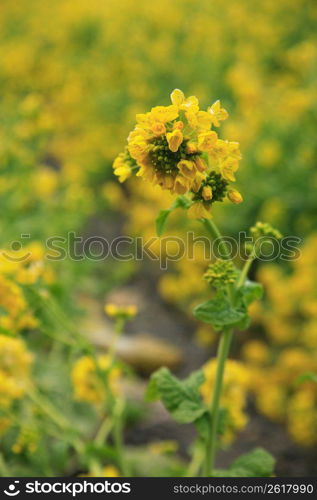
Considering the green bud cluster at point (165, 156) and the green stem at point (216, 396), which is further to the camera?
the green stem at point (216, 396)

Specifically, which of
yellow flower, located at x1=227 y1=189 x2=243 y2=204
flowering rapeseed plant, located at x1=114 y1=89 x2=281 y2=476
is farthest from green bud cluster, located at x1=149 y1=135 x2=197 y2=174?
yellow flower, located at x1=227 y1=189 x2=243 y2=204

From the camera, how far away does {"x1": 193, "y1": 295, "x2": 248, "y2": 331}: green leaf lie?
3.98ft

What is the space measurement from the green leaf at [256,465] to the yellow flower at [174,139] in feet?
2.60

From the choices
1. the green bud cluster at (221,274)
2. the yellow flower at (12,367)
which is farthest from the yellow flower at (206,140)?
the yellow flower at (12,367)

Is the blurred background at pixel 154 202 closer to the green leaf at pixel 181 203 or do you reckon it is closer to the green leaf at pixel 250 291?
the green leaf at pixel 250 291

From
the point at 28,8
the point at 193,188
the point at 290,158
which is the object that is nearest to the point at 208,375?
the point at 193,188

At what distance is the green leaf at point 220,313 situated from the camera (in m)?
1.21

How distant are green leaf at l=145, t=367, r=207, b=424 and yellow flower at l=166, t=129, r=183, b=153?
60 cm

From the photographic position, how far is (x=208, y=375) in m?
1.76

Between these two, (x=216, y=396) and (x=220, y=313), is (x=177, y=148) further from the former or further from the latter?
(x=216, y=396)

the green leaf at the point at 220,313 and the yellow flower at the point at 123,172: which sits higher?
the yellow flower at the point at 123,172

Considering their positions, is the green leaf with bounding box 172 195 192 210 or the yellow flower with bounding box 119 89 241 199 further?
the green leaf with bounding box 172 195 192 210

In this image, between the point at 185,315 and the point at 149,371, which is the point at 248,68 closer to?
the point at 185,315

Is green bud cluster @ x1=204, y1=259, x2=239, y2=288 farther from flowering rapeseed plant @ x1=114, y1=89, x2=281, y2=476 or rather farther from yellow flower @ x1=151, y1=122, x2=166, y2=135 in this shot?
yellow flower @ x1=151, y1=122, x2=166, y2=135
